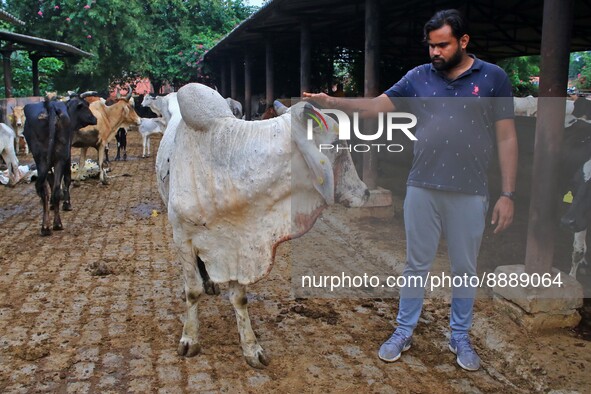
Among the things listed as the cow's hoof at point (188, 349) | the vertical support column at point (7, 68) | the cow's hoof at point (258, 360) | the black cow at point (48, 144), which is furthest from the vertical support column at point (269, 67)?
the cow's hoof at point (258, 360)

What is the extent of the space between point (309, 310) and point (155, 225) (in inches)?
149

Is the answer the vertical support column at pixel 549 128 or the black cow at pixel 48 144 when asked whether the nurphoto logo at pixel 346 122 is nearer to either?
the vertical support column at pixel 549 128

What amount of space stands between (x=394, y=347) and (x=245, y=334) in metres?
1.00

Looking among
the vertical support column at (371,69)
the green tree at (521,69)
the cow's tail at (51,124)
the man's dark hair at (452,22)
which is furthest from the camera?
the green tree at (521,69)

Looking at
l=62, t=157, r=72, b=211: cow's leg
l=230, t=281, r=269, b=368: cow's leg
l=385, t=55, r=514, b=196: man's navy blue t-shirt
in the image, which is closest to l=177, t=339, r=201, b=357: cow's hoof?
l=230, t=281, r=269, b=368: cow's leg

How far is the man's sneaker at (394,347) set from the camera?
3746 mm

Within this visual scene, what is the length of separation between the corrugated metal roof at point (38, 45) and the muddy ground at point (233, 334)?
9.01 m

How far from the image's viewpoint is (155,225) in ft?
25.6

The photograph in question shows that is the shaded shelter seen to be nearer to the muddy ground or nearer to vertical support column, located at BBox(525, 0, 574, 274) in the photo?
the muddy ground

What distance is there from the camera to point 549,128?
410 centimetres

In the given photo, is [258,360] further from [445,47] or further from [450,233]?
[445,47]

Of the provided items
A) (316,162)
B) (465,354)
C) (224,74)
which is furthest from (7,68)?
(465,354)

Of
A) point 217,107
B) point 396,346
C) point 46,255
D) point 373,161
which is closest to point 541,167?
point 396,346

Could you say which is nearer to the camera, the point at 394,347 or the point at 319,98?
the point at 319,98
